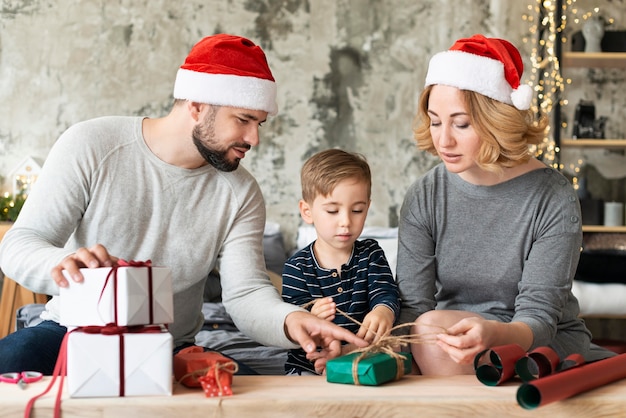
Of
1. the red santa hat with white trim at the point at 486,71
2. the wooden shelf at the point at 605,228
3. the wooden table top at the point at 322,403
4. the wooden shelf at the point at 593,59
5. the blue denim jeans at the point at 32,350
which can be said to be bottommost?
the wooden shelf at the point at 605,228

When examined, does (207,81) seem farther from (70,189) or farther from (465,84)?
(465,84)

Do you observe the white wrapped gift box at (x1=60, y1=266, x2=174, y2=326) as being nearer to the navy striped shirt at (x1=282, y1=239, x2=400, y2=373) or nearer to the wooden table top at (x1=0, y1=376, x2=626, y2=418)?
the wooden table top at (x1=0, y1=376, x2=626, y2=418)

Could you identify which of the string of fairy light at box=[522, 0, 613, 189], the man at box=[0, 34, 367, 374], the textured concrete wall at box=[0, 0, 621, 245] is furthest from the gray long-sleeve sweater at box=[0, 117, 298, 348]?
the string of fairy light at box=[522, 0, 613, 189]

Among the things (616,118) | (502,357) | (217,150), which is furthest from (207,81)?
(616,118)

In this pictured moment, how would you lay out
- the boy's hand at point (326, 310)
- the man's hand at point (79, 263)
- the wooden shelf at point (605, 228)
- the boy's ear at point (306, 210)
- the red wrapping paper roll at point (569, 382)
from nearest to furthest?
the red wrapping paper roll at point (569, 382) < the man's hand at point (79, 263) < the boy's hand at point (326, 310) < the boy's ear at point (306, 210) < the wooden shelf at point (605, 228)

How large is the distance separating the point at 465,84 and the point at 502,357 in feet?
2.73

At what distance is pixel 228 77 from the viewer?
2096 millimetres

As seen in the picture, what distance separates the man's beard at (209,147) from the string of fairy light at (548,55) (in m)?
2.80

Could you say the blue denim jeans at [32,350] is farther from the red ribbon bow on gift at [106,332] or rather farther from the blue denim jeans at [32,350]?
the red ribbon bow on gift at [106,332]

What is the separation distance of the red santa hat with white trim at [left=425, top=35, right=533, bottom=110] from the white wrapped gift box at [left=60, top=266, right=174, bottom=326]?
1.00m

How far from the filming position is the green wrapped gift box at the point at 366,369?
1457mm

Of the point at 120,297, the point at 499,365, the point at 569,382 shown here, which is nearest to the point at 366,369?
the point at 499,365

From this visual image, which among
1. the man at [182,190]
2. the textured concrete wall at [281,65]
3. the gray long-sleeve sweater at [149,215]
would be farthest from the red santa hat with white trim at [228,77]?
the textured concrete wall at [281,65]

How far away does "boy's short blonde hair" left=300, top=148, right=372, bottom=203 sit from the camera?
2189 millimetres
